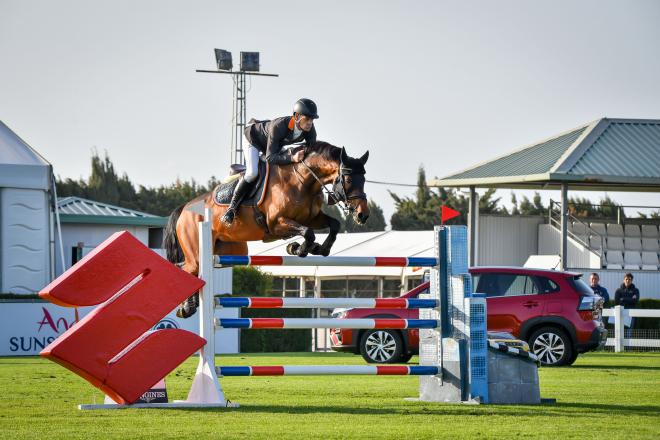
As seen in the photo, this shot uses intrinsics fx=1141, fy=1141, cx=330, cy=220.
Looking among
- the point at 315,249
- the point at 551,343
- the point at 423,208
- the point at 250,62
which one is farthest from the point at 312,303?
the point at 423,208

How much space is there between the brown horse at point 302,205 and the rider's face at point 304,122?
0.65 feet

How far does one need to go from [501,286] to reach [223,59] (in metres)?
24.6

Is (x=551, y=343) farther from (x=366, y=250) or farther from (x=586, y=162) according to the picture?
(x=366, y=250)

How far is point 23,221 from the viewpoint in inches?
1014

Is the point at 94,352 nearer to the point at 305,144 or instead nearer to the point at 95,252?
the point at 95,252

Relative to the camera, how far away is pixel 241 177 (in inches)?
449

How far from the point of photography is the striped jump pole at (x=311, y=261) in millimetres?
8867

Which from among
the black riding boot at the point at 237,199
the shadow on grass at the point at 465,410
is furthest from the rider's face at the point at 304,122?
the shadow on grass at the point at 465,410

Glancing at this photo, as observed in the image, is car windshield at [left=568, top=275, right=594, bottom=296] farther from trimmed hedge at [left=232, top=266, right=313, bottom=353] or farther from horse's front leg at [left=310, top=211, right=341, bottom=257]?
trimmed hedge at [left=232, top=266, right=313, bottom=353]

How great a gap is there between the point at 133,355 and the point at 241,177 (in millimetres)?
3387

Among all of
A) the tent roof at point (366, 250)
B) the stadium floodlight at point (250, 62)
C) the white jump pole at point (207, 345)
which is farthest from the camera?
the stadium floodlight at point (250, 62)

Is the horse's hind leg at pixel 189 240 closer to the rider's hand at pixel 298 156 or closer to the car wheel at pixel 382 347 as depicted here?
the rider's hand at pixel 298 156

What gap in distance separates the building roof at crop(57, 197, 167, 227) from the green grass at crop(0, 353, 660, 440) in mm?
20932

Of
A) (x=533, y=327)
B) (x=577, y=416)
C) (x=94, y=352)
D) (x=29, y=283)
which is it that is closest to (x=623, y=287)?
(x=533, y=327)
